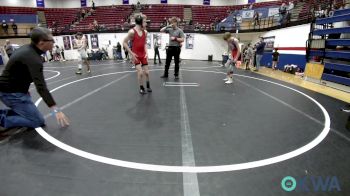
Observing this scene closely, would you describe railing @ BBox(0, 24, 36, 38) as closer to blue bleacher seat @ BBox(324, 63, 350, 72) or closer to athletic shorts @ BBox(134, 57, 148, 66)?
athletic shorts @ BBox(134, 57, 148, 66)

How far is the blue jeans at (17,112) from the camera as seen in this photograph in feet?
8.96

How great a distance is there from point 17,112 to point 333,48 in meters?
9.28

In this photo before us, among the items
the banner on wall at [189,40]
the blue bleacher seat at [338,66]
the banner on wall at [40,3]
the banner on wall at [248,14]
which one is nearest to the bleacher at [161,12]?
the banner on wall at [189,40]

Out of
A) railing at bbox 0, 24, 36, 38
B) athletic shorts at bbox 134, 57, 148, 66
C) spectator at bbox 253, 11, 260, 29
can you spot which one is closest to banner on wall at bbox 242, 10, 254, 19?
spectator at bbox 253, 11, 260, 29

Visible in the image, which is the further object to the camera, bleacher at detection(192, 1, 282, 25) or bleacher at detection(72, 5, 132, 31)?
bleacher at detection(192, 1, 282, 25)

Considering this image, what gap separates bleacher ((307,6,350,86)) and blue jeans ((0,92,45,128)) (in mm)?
8120

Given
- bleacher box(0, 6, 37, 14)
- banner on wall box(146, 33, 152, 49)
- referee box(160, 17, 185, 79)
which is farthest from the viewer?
bleacher box(0, 6, 37, 14)

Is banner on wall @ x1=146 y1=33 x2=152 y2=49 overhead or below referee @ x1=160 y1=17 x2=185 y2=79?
overhead

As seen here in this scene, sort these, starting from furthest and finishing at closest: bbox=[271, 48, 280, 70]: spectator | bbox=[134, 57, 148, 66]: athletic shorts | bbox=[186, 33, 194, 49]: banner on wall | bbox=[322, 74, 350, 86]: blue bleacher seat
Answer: bbox=[186, 33, 194, 49]: banner on wall, bbox=[271, 48, 280, 70]: spectator, bbox=[322, 74, 350, 86]: blue bleacher seat, bbox=[134, 57, 148, 66]: athletic shorts

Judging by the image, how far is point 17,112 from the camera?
279cm

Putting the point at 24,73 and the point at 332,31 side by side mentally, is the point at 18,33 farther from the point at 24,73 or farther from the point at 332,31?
the point at 332,31

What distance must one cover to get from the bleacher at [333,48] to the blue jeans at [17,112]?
812cm

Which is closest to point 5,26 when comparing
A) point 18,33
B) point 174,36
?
point 18,33

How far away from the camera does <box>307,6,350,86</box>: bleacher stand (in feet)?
21.7
